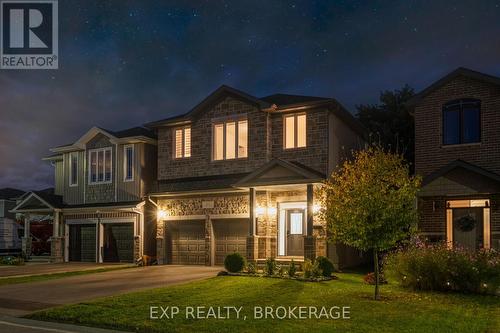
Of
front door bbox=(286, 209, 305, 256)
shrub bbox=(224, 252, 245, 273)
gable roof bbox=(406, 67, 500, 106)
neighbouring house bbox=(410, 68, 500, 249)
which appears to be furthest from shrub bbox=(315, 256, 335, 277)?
gable roof bbox=(406, 67, 500, 106)

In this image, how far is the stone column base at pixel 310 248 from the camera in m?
22.1

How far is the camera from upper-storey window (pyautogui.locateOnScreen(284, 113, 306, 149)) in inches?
980

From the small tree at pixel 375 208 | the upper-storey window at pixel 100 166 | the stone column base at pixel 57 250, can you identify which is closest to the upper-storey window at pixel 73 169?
the upper-storey window at pixel 100 166

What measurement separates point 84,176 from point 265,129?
12061 mm

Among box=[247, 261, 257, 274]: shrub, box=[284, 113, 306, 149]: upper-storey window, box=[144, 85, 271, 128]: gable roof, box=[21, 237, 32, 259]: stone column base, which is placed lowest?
box=[21, 237, 32, 259]: stone column base

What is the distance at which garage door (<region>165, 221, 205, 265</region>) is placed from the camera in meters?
27.5

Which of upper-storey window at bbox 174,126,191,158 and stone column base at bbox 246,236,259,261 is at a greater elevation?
upper-storey window at bbox 174,126,191,158

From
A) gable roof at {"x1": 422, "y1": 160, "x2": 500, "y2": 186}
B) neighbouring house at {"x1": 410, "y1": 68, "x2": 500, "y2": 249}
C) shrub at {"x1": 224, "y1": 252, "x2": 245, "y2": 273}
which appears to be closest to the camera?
gable roof at {"x1": 422, "y1": 160, "x2": 500, "y2": 186}

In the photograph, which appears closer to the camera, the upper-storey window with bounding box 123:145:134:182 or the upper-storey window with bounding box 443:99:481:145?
the upper-storey window with bounding box 443:99:481:145

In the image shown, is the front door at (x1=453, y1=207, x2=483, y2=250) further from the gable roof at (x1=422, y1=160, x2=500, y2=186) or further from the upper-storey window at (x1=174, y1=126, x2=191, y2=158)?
the upper-storey window at (x1=174, y1=126, x2=191, y2=158)

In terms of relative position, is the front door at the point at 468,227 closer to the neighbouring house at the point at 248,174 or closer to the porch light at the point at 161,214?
the neighbouring house at the point at 248,174

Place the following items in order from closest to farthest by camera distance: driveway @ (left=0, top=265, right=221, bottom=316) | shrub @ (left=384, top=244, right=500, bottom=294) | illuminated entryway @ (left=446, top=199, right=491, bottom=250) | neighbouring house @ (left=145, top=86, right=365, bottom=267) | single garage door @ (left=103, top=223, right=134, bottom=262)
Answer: driveway @ (left=0, top=265, right=221, bottom=316)
shrub @ (left=384, top=244, right=500, bottom=294)
illuminated entryway @ (left=446, top=199, right=491, bottom=250)
neighbouring house @ (left=145, top=86, right=365, bottom=267)
single garage door @ (left=103, top=223, right=134, bottom=262)

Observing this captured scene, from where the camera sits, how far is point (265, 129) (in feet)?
83.6

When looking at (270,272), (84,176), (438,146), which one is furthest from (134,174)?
(438,146)
